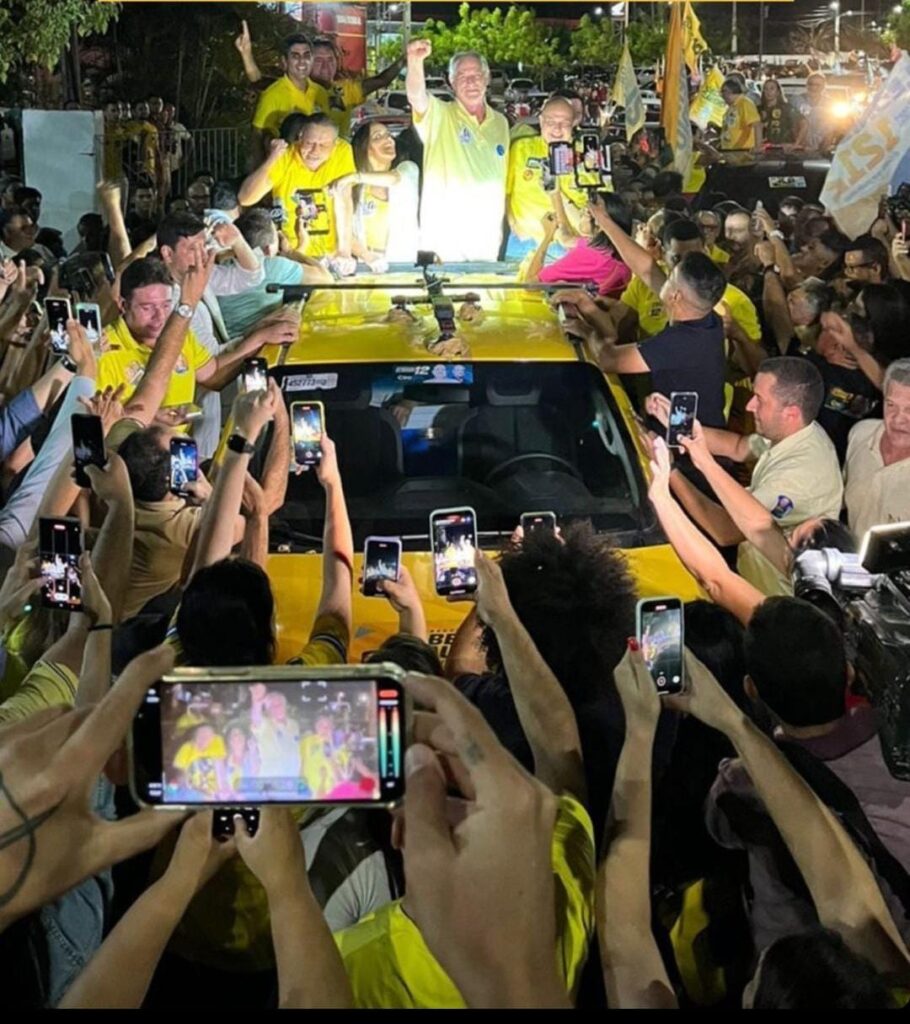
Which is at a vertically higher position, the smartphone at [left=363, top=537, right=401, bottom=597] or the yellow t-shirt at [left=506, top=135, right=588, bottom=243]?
the yellow t-shirt at [left=506, top=135, right=588, bottom=243]

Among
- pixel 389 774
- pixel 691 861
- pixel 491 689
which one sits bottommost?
pixel 691 861

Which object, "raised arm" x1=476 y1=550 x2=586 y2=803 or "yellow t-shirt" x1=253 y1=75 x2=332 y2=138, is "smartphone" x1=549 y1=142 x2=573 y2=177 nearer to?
"yellow t-shirt" x1=253 y1=75 x2=332 y2=138

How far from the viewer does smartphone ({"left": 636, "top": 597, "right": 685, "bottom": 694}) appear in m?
3.16

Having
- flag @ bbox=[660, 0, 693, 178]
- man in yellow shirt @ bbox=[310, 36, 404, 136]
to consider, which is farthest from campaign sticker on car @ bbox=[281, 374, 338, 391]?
flag @ bbox=[660, 0, 693, 178]

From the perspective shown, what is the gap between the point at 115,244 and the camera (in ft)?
26.1

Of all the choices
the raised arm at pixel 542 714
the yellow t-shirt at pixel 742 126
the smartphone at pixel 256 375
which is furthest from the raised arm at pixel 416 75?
the yellow t-shirt at pixel 742 126

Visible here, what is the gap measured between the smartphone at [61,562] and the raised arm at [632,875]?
1.45m

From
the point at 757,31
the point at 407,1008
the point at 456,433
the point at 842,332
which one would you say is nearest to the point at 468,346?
the point at 456,433

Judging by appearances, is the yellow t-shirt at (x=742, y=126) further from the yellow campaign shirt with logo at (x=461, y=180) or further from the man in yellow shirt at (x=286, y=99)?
the yellow campaign shirt with logo at (x=461, y=180)

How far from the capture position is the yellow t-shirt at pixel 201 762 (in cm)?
228

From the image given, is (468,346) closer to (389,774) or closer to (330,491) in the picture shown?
(330,491)

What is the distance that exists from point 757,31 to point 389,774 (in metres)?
57.4

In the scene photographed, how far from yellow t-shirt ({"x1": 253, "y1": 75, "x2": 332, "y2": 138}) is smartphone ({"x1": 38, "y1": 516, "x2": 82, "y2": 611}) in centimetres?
670

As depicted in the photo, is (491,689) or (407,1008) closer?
(407,1008)
